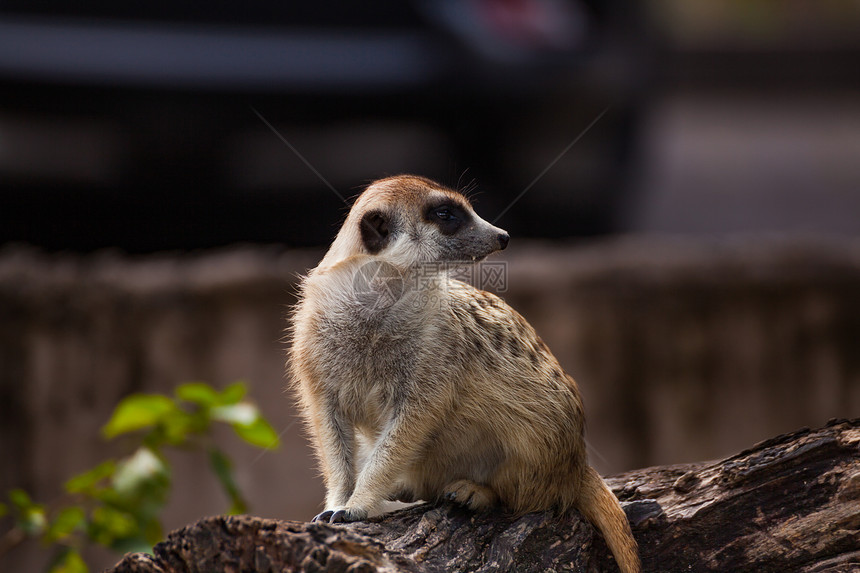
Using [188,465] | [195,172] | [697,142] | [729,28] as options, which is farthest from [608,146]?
[729,28]

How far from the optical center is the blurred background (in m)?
4.85

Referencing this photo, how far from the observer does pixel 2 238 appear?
17.6 feet

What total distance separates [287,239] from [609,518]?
3.35m

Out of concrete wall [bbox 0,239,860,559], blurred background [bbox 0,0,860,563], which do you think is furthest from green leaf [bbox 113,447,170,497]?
concrete wall [bbox 0,239,860,559]

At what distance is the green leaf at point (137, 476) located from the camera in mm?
3395

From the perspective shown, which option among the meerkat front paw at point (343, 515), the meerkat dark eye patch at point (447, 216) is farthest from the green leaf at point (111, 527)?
the meerkat dark eye patch at point (447, 216)

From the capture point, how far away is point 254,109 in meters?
5.03

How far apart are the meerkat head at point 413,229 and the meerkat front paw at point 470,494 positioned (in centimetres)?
72

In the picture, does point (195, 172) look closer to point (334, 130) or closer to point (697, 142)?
point (334, 130)

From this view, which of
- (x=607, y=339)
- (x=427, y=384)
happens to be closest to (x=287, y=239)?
(x=607, y=339)

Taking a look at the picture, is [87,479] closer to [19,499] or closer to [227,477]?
[19,499]

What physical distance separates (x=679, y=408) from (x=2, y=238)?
12.7 ft

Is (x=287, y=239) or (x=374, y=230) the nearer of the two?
(x=374, y=230)

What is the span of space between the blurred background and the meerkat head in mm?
1787
